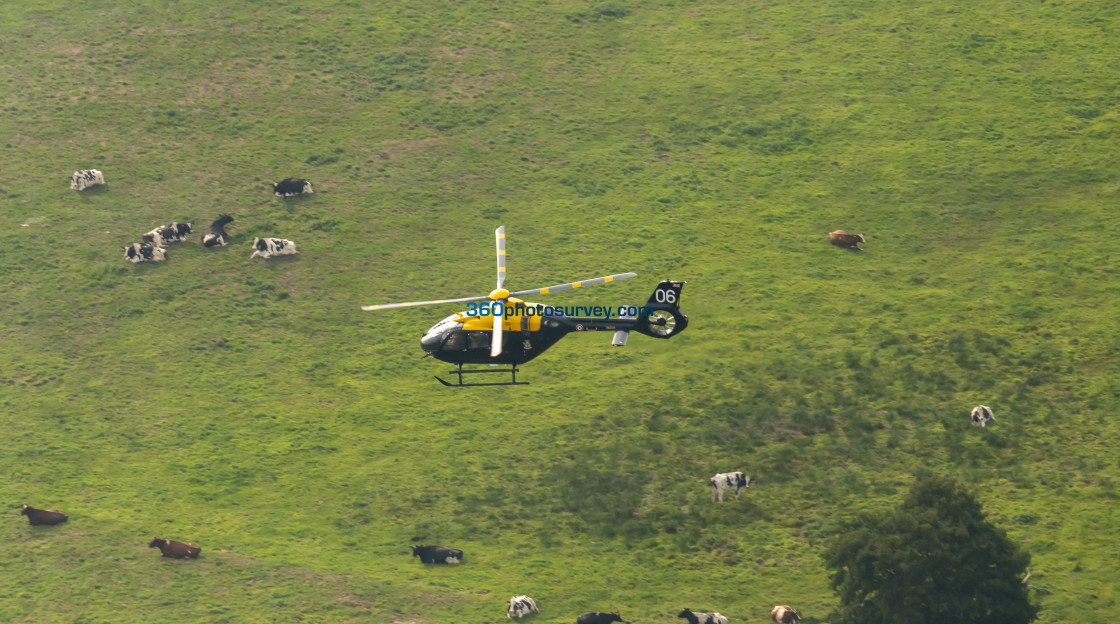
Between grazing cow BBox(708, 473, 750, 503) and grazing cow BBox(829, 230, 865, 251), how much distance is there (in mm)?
22699

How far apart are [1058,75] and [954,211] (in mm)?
18899

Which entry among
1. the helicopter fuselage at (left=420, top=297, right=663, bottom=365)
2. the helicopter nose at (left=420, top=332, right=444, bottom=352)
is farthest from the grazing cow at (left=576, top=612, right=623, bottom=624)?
the helicopter nose at (left=420, top=332, right=444, bottom=352)

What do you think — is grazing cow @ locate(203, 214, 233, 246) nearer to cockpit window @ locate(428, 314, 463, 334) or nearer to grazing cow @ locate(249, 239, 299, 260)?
grazing cow @ locate(249, 239, 299, 260)

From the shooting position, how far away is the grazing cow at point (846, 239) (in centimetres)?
7944

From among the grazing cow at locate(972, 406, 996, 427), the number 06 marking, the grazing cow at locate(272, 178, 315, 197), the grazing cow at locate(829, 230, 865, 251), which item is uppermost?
the number 06 marking

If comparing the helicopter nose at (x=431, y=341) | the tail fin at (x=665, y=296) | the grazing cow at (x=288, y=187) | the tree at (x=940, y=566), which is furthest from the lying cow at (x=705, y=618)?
the grazing cow at (x=288, y=187)

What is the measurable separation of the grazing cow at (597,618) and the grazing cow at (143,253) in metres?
36.4

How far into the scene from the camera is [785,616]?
52.6 m

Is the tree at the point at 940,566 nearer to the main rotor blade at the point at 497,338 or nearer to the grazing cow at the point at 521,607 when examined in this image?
the grazing cow at the point at 521,607

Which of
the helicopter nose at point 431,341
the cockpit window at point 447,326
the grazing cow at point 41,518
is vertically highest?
the cockpit window at point 447,326

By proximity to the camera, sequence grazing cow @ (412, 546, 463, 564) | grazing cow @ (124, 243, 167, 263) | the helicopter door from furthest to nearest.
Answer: grazing cow @ (124, 243, 167, 263), grazing cow @ (412, 546, 463, 564), the helicopter door

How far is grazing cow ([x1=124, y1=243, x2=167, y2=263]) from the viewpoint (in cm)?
7775

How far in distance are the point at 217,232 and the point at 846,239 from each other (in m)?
34.6

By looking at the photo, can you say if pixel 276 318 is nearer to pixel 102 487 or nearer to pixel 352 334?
pixel 352 334
